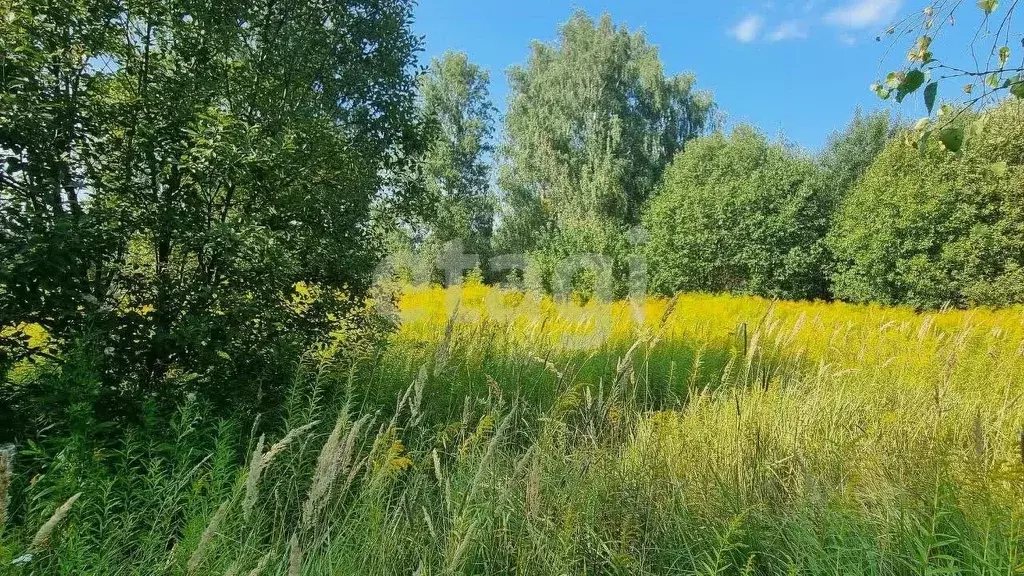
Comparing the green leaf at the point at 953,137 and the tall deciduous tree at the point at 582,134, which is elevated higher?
the tall deciduous tree at the point at 582,134

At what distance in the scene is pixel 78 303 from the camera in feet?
7.73

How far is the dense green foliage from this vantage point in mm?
2168

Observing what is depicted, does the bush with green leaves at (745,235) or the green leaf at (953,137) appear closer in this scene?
the green leaf at (953,137)

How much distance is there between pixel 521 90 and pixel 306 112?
1987 centimetres

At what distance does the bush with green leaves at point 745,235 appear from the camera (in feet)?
53.7

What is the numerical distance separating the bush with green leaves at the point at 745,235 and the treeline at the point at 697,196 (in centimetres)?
5

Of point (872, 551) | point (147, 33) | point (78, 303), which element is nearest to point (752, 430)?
point (872, 551)

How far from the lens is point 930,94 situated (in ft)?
5.42

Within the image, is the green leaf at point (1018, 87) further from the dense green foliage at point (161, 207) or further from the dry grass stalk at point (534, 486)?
→ the dense green foliage at point (161, 207)

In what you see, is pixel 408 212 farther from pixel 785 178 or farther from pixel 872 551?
pixel 785 178

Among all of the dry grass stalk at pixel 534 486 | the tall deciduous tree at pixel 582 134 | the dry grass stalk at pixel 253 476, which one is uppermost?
the tall deciduous tree at pixel 582 134

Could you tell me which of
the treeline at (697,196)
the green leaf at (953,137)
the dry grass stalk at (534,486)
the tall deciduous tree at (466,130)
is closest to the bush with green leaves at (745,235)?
the treeline at (697,196)

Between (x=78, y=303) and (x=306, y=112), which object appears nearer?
(x=78, y=303)

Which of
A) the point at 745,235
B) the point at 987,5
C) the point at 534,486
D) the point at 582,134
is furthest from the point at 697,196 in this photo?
the point at 534,486
